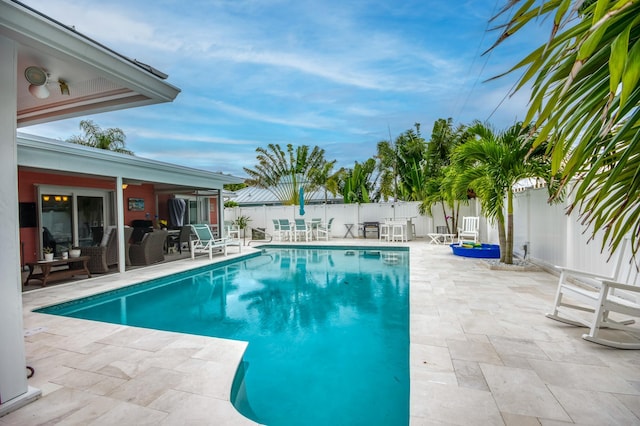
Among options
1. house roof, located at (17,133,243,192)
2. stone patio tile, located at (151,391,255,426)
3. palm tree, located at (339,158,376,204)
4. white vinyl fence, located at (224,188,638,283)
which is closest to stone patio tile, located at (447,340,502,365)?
white vinyl fence, located at (224,188,638,283)

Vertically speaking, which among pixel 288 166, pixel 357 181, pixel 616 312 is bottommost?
pixel 616 312

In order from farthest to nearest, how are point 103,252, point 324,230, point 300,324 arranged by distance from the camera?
1. point 324,230
2. point 103,252
3. point 300,324

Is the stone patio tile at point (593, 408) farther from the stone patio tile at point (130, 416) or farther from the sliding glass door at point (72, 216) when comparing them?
the sliding glass door at point (72, 216)

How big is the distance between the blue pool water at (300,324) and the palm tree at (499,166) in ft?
8.40

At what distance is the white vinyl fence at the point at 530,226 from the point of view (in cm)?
516

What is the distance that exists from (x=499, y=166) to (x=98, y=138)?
18409 mm

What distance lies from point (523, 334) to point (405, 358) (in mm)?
1336

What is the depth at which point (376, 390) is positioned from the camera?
301 centimetres

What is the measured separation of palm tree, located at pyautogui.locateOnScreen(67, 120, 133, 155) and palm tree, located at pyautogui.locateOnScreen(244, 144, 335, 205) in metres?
7.09

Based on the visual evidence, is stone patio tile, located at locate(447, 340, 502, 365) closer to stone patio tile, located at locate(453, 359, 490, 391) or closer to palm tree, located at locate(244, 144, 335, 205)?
stone patio tile, located at locate(453, 359, 490, 391)

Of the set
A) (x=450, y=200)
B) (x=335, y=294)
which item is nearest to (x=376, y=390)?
(x=335, y=294)

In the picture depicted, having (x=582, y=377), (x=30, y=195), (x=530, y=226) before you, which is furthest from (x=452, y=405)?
(x=30, y=195)

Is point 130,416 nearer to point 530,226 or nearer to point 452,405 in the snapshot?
point 452,405

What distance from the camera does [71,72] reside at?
10.2 ft
